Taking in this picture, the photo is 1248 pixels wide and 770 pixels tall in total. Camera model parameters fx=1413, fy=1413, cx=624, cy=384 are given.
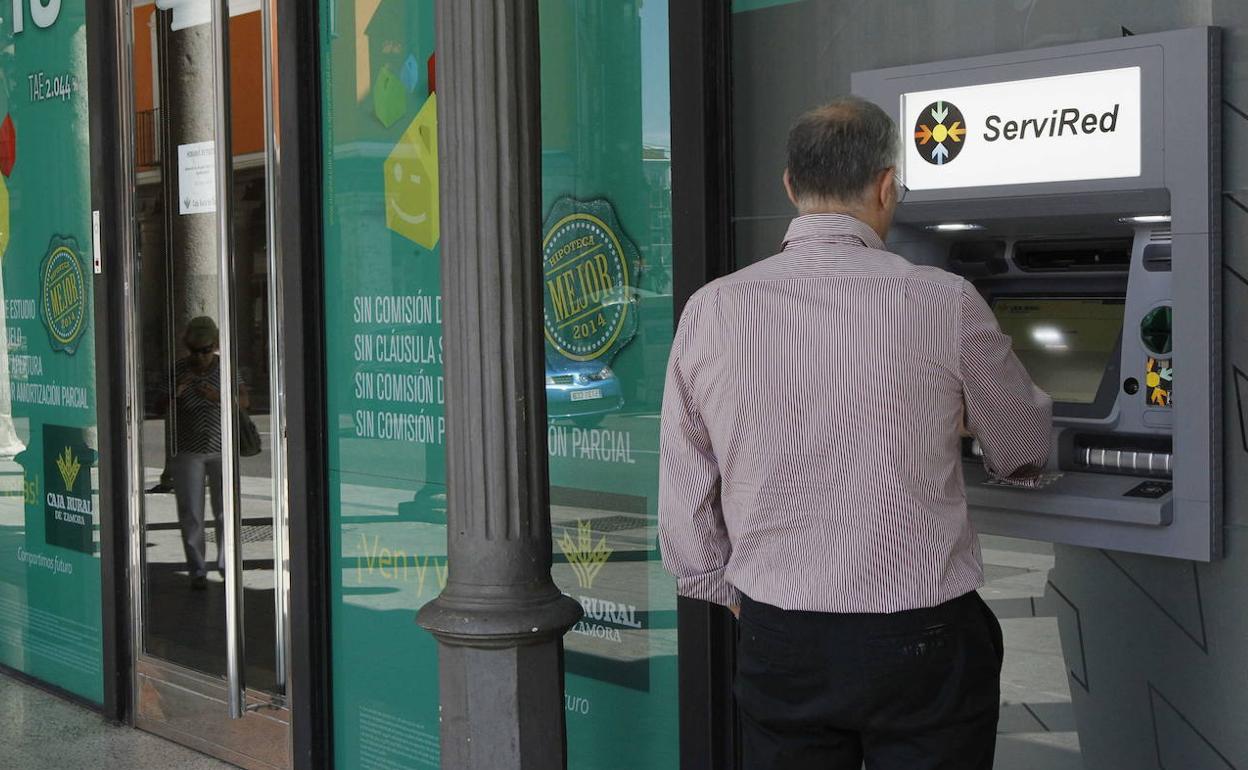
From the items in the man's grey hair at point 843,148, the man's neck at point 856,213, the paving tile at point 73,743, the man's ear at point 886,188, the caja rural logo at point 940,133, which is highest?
the caja rural logo at point 940,133

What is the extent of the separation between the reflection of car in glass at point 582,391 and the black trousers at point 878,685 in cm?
139

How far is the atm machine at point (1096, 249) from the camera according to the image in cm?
232

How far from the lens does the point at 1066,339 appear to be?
8.20 feet

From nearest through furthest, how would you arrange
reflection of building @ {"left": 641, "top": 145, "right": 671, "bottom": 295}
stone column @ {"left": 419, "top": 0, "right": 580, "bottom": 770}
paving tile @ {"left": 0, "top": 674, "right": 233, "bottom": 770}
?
stone column @ {"left": 419, "top": 0, "right": 580, "bottom": 770}
reflection of building @ {"left": 641, "top": 145, "right": 671, "bottom": 295}
paving tile @ {"left": 0, "top": 674, "right": 233, "bottom": 770}

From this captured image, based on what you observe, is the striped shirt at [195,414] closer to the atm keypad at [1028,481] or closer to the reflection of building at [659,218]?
the reflection of building at [659,218]

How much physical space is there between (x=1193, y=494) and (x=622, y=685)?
1.62 m

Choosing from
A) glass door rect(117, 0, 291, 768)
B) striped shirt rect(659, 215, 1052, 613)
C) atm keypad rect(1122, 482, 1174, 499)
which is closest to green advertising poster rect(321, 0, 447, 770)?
glass door rect(117, 0, 291, 768)

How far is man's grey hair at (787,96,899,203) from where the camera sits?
2078mm

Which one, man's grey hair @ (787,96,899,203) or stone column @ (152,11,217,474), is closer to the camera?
man's grey hair @ (787,96,899,203)

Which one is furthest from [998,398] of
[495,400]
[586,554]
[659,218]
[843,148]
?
[586,554]

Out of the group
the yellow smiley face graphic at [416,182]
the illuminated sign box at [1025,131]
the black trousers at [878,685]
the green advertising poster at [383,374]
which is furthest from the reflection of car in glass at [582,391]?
the black trousers at [878,685]

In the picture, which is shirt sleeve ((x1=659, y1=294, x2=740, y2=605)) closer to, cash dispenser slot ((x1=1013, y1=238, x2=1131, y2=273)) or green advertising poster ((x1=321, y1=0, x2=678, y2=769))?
cash dispenser slot ((x1=1013, y1=238, x2=1131, y2=273))

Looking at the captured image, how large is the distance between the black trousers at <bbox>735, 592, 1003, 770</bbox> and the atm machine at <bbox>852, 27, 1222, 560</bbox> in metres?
0.40

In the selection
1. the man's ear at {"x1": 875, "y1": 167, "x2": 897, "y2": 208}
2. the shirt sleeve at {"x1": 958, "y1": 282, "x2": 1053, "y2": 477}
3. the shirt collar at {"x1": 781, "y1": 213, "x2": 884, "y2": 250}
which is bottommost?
the shirt sleeve at {"x1": 958, "y1": 282, "x2": 1053, "y2": 477}
